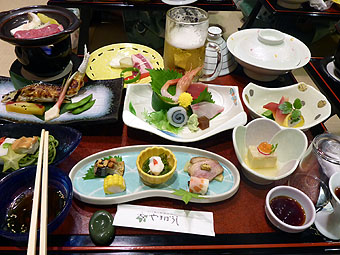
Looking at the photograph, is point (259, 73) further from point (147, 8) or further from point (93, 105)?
point (147, 8)

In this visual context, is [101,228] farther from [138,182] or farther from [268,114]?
[268,114]

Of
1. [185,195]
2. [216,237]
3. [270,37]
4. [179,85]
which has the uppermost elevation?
[270,37]

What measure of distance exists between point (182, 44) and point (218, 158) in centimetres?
77

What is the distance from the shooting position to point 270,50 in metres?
1.94

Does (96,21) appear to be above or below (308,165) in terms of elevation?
below

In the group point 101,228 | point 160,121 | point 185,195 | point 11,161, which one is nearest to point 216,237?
point 185,195

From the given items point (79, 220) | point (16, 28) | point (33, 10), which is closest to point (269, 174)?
point (79, 220)

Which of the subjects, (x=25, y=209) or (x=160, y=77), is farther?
(x=160, y=77)

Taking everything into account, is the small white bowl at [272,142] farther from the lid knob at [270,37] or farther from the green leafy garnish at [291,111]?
the lid knob at [270,37]

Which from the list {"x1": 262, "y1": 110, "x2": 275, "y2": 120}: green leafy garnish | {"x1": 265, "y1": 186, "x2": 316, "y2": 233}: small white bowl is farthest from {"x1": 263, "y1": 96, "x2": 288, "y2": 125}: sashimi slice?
{"x1": 265, "y1": 186, "x2": 316, "y2": 233}: small white bowl

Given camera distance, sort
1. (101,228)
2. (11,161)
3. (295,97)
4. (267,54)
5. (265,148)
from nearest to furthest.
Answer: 1. (101,228)
2. (11,161)
3. (265,148)
4. (295,97)
5. (267,54)

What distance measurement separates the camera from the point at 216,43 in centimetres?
198

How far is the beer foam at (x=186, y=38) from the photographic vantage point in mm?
1681

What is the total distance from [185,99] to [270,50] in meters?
0.83
